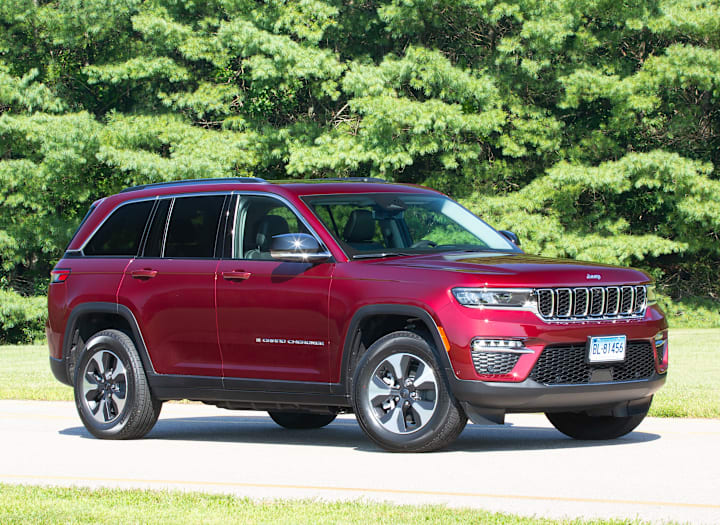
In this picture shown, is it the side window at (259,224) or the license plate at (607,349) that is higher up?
the side window at (259,224)

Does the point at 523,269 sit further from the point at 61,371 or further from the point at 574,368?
the point at 61,371

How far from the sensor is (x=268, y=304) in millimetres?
9766

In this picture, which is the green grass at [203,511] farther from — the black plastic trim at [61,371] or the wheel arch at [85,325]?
the black plastic trim at [61,371]

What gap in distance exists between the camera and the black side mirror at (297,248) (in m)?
9.37

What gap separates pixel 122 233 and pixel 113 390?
4.70 ft

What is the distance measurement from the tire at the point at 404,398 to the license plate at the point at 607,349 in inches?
40.3

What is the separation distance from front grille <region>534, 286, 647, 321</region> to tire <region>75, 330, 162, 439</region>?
3750mm

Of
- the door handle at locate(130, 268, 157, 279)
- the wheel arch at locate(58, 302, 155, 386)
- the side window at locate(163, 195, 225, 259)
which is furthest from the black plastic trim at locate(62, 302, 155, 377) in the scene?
the side window at locate(163, 195, 225, 259)

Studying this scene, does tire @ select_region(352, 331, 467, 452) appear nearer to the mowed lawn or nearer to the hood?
the hood

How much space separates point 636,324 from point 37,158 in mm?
33936

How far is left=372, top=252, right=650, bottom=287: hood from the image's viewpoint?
28.8 feet

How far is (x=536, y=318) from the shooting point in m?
8.77

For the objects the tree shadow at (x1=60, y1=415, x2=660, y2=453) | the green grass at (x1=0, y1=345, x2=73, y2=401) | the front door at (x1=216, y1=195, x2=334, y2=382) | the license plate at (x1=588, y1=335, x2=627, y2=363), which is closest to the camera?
the license plate at (x1=588, y1=335, x2=627, y2=363)

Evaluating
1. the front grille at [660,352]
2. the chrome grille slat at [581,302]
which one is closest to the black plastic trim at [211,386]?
the chrome grille slat at [581,302]
